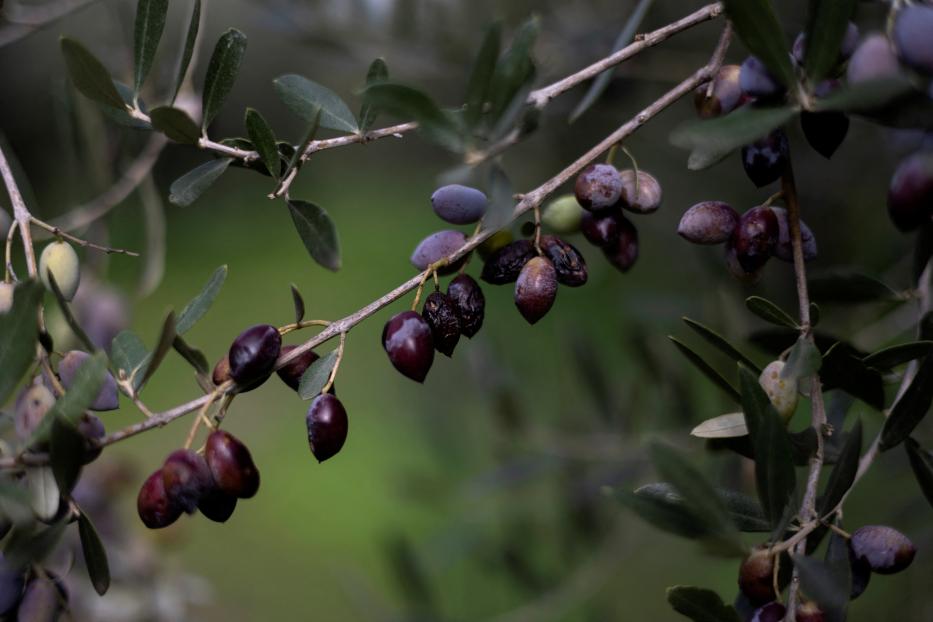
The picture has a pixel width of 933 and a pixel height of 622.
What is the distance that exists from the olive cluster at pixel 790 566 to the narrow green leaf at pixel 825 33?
200 mm

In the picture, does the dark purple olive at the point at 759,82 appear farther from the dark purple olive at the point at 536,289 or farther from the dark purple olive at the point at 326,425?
the dark purple olive at the point at 326,425

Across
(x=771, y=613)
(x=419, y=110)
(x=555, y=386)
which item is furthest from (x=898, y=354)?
(x=555, y=386)

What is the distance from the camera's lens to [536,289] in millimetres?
422

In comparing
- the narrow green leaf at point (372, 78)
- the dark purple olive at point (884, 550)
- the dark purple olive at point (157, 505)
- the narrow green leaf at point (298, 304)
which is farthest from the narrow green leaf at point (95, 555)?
the dark purple olive at point (884, 550)

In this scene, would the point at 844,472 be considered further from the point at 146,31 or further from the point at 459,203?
the point at 146,31

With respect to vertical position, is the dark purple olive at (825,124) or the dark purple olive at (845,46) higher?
the dark purple olive at (845,46)

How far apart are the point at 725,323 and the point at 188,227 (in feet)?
9.54

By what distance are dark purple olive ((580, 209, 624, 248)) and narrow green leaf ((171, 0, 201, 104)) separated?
0.22 meters

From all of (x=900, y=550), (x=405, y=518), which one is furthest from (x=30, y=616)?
(x=405, y=518)

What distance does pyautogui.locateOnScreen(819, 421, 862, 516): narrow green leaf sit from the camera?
39 centimetres

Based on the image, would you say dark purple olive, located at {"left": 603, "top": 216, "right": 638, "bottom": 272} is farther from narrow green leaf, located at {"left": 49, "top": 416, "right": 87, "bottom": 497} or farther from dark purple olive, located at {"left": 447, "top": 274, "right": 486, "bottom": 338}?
narrow green leaf, located at {"left": 49, "top": 416, "right": 87, "bottom": 497}

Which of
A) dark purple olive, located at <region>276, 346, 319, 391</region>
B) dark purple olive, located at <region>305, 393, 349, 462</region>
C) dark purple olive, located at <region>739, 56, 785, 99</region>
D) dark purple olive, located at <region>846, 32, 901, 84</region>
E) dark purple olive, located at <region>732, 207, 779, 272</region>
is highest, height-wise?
dark purple olive, located at <region>846, 32, 901, 84</region>

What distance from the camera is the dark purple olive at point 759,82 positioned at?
380 mm

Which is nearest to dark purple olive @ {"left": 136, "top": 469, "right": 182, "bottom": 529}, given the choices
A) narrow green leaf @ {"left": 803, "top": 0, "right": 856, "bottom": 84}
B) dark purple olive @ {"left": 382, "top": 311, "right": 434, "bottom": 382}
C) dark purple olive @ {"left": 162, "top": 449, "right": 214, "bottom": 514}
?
dark purple olive @ {"left": 162, "top": 449, "right": 214, "bottom": 514}
